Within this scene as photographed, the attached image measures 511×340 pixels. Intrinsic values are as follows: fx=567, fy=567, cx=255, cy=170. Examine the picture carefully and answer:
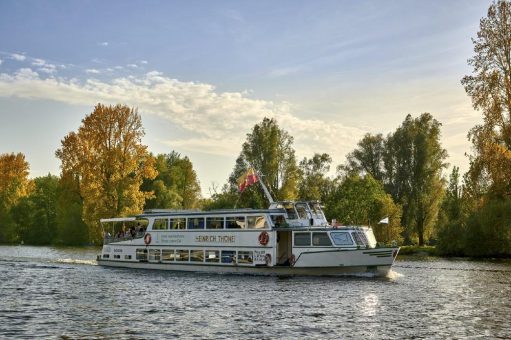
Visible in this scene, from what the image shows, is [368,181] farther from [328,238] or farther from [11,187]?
[11,187]

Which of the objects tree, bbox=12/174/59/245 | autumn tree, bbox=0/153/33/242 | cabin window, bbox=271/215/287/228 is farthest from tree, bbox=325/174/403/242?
autumn tree, bbox=0/153/33/242

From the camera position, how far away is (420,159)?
87812 mm

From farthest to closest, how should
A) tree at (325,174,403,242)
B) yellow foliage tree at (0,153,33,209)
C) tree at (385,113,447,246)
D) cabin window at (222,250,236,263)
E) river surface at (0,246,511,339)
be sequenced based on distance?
yellow foliage tree at (0,153,33,209) → tree at (385,113,447,246) → tree at (325,174,403,242) → cabin window at (222,250,236,263) → river surface at (0,246,511,339)

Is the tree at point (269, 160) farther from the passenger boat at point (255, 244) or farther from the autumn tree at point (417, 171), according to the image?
the passenger boat at point (255, 244)

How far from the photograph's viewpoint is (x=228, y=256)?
162ft

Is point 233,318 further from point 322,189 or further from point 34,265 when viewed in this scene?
point 322,189

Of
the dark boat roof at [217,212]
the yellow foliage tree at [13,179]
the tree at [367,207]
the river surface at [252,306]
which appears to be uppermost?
the yellow foliage tree at [13,179]

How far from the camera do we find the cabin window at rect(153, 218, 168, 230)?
54031 millimetres

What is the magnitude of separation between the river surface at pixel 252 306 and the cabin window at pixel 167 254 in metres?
3.58

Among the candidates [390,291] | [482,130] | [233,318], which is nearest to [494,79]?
[482,130]

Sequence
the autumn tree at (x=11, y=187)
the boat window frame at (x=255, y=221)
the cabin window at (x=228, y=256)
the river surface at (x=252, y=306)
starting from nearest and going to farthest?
the river surface at (x=252, y=306) < the boat window frame at (x=255, y=221) < the cabin window at (x=228, y=256) < the autumn tree at (x=11, y=187)

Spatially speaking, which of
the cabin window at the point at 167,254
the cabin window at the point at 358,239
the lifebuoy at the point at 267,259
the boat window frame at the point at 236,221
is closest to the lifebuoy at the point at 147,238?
the cabin window at the point at 167,254

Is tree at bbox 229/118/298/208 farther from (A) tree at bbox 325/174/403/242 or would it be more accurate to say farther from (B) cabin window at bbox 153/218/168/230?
(B) cabin window at bbox 153/218/168/230

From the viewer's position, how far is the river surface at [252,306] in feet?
80.0
